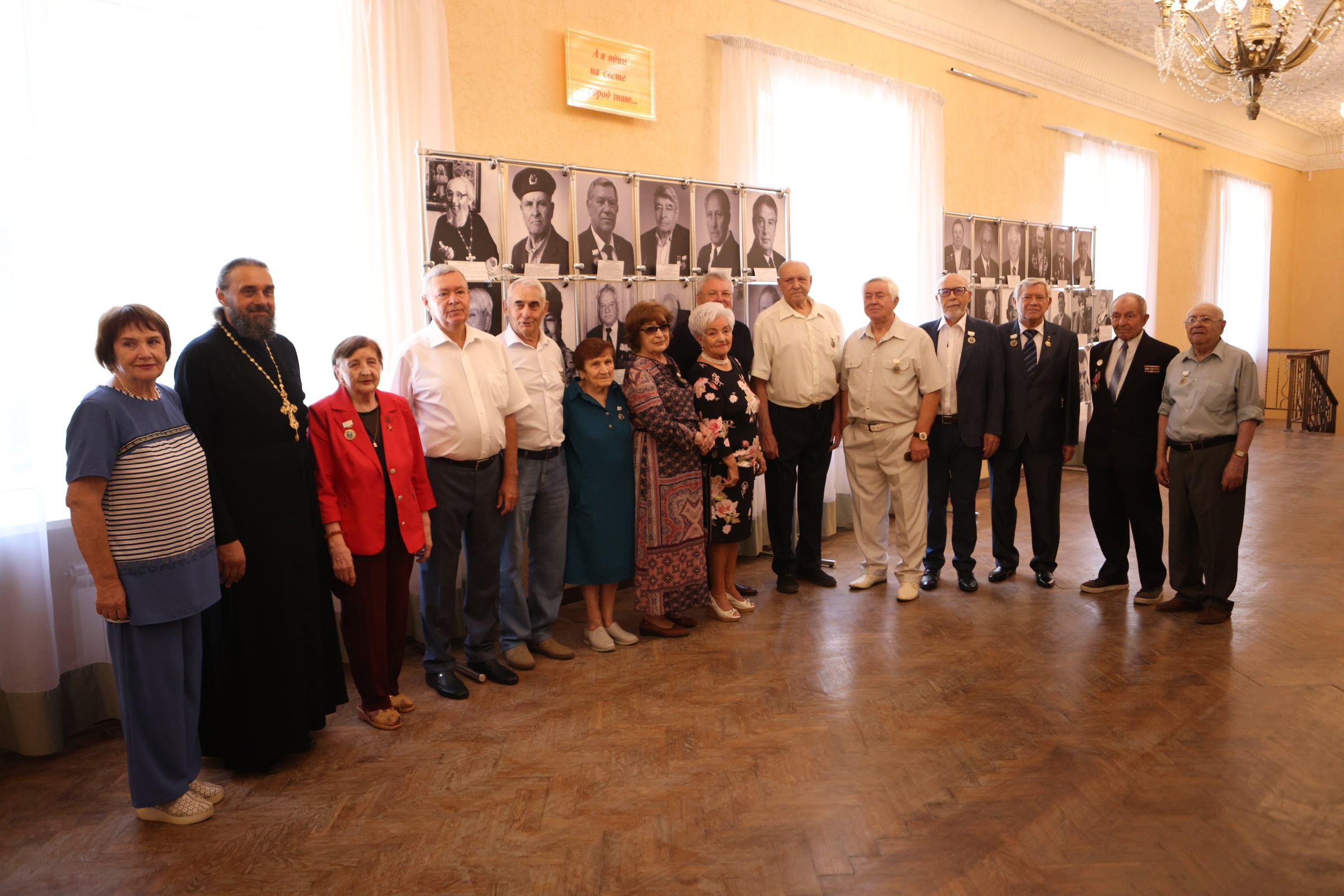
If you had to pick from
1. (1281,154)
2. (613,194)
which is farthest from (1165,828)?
(1281,154)

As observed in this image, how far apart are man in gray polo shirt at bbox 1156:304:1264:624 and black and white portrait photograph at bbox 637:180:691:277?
2.85 metres

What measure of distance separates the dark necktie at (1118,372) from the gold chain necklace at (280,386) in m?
4.35

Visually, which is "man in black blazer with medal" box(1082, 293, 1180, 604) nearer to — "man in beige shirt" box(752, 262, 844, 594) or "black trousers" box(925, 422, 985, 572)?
"black trousers" box(925, 422, 985, 572)

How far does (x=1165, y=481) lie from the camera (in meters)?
4.98

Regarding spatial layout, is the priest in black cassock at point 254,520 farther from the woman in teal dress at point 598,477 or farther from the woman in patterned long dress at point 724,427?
the woman in patterned long dress at point 724,427

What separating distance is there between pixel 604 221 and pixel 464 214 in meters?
0.91

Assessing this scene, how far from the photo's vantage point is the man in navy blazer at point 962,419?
5.39 m

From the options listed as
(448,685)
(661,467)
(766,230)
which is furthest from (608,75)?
(448,685)

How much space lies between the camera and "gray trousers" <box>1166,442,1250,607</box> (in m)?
4.75

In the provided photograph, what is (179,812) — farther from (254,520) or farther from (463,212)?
(463,212)

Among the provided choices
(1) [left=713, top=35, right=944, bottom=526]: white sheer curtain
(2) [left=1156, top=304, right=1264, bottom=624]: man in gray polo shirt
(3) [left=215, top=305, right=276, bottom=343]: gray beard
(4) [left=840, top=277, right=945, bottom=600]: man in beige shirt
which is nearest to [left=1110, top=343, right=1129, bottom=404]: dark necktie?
(2) [left=1156, top=304, right=1264, bottom=624]: man in gray polo shirt

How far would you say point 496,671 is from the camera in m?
4.14

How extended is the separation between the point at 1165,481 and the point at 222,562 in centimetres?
468

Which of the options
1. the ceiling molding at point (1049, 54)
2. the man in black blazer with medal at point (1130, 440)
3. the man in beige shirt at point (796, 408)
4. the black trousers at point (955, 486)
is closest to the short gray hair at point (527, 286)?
the man in beige shirt at point (796, 408)
